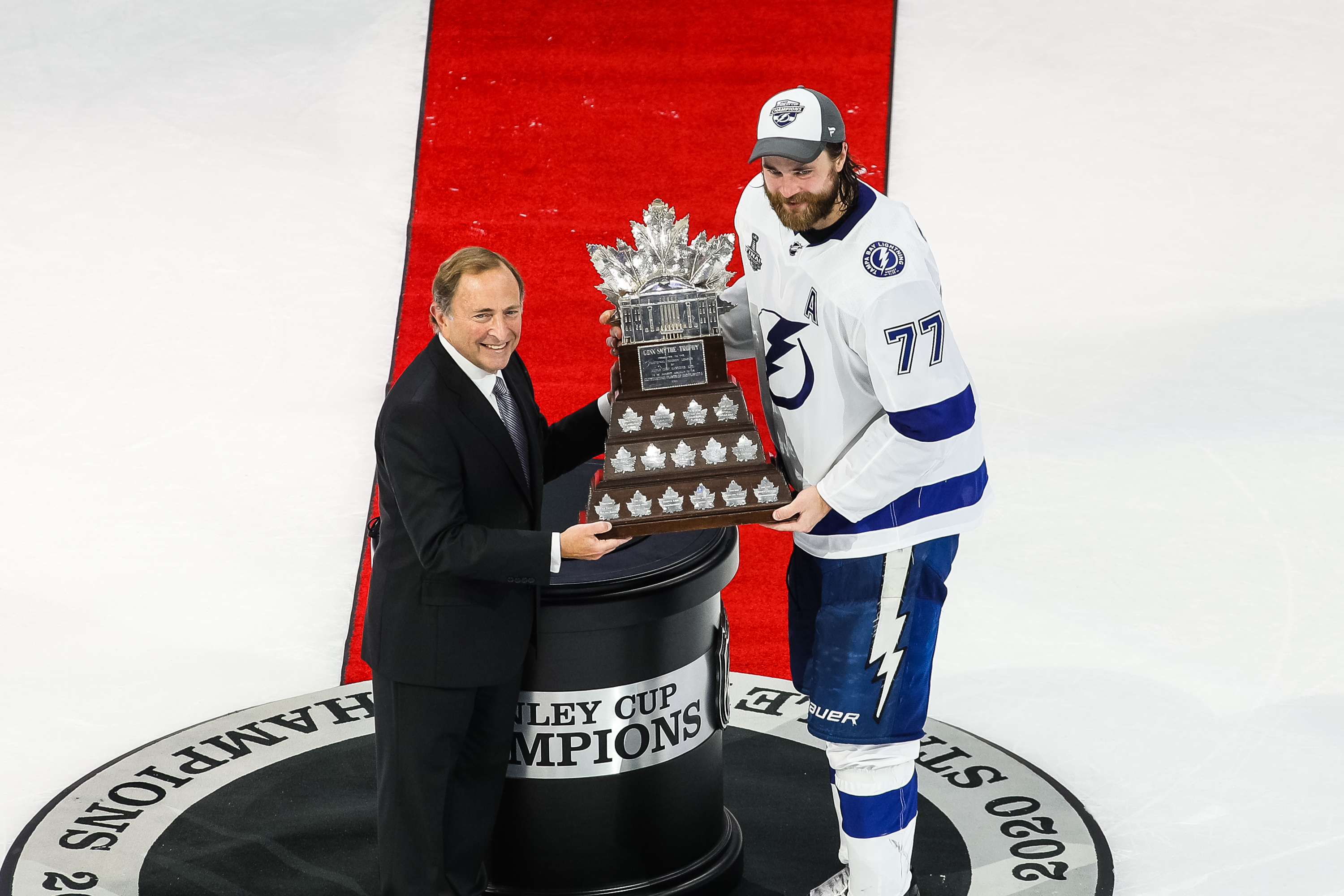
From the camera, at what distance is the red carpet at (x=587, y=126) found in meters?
6.36

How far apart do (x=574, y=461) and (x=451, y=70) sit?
15.4 feet

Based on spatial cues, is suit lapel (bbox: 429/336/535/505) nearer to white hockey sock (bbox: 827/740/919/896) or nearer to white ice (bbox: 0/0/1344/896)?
white hockey sock (bbox: 827/740/919/896)

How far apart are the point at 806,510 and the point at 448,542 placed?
2.45 feet

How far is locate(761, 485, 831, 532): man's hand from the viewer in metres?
3.01

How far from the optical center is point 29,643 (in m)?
4.60

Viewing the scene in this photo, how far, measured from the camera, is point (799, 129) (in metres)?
2.92

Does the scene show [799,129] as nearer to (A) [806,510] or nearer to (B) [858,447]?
(B) [858,447]

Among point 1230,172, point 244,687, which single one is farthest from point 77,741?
point 1230,172

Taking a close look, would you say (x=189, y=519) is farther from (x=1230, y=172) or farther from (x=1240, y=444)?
(x=1230, y=172)

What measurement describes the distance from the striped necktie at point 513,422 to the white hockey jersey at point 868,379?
57 cm

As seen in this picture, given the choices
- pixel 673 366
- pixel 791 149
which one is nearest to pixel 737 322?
pixel 673 366

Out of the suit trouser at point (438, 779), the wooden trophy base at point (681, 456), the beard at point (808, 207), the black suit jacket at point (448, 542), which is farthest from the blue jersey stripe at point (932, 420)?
the suit trouser at point (438, 779)

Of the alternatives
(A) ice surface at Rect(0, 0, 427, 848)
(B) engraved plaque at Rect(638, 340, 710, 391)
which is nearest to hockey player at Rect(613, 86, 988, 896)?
(B) engraved plaque at Rect(638, 340, 710, 391)

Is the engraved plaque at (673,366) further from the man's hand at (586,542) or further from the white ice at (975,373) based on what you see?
the white ice at (975,373)
